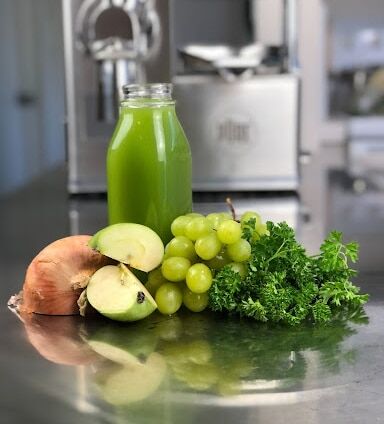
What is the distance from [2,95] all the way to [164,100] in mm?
2195

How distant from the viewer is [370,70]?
3.45 meters

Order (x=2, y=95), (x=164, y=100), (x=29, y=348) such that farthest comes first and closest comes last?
(x=2, y=95)
(x=164, y=100)
(x=29, y=348)

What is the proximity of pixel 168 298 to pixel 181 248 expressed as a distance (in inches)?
2.2

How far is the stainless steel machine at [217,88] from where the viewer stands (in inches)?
76.7

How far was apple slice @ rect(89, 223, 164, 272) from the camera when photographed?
0.86m

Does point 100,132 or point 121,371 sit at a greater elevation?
point 100,132

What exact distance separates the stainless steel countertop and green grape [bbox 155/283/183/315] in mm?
11

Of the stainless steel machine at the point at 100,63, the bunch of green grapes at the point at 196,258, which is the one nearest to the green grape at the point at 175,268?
the bunch of green grapes at the point at 196,258

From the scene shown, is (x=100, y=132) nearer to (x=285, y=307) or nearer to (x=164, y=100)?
(x=164, y=100)

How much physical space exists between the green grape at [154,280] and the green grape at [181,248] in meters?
0.02

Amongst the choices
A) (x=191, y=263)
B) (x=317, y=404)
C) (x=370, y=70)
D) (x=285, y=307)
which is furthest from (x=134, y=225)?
(x=370, y=70)

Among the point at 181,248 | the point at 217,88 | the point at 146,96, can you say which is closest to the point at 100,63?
the point at 217,88

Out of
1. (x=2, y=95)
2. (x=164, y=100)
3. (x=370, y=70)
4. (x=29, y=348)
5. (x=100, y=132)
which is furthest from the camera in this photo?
(x=370, y=70)

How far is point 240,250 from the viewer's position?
0.86 m
